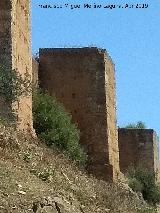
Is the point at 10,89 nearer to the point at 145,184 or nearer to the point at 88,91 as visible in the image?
the point at 88,91

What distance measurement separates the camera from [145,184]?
2800cm

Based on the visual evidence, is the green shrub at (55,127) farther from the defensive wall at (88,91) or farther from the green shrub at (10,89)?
the green shrub at (10,89)

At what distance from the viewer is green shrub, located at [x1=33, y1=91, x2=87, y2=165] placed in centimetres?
2092

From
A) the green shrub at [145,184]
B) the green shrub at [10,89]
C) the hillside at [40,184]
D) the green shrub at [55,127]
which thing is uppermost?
the green shrub at [10,89]

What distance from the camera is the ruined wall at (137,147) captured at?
32.4 m

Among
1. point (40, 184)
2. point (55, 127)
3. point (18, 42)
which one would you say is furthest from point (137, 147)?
point (40, 184)

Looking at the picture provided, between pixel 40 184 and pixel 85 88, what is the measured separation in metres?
10.9

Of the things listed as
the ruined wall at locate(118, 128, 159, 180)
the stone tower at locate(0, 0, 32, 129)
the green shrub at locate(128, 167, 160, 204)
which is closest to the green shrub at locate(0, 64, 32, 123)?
the stone tower at locate(0, 0, 32, 129)

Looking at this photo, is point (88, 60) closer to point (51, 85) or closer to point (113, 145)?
point (51, 85)

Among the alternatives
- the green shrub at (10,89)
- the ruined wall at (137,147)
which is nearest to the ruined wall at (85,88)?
the green shrub at (10,89)

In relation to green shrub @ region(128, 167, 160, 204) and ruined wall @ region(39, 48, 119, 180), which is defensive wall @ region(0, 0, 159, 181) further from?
green shrub @ region(128, 167, 160, 204)

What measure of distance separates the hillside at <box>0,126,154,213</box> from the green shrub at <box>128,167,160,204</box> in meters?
7.73

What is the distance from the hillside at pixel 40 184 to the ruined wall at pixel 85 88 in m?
4.95

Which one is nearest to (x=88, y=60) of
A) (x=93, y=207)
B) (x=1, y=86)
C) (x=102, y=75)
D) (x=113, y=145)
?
(x=102, y=75)
